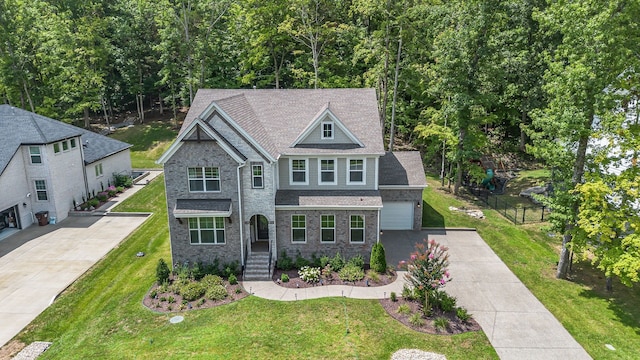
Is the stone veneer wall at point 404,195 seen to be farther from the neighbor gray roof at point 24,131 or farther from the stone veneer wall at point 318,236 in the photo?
the neighbor gray roof at point 24,131

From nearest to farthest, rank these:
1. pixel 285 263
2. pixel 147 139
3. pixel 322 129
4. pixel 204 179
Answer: pixel 204 179 → pixel 285 263 → pixel 322 129 → pixel 147 139

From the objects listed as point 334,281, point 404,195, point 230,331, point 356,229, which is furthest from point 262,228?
point 404,195

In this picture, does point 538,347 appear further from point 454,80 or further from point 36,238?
point 36,238

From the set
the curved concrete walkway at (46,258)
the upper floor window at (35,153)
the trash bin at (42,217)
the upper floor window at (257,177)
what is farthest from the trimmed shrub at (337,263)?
the upper floor window at (35,153)

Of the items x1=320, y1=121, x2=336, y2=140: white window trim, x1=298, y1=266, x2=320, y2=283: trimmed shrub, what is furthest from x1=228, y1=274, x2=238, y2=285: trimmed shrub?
x1=320, y1=121, x2=336, y2=140: white window trim

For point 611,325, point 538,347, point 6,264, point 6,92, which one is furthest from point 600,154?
point 6,92

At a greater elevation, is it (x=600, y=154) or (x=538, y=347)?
(x=600, y=154)

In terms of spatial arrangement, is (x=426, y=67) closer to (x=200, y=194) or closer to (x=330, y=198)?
(x=330, y=198)
